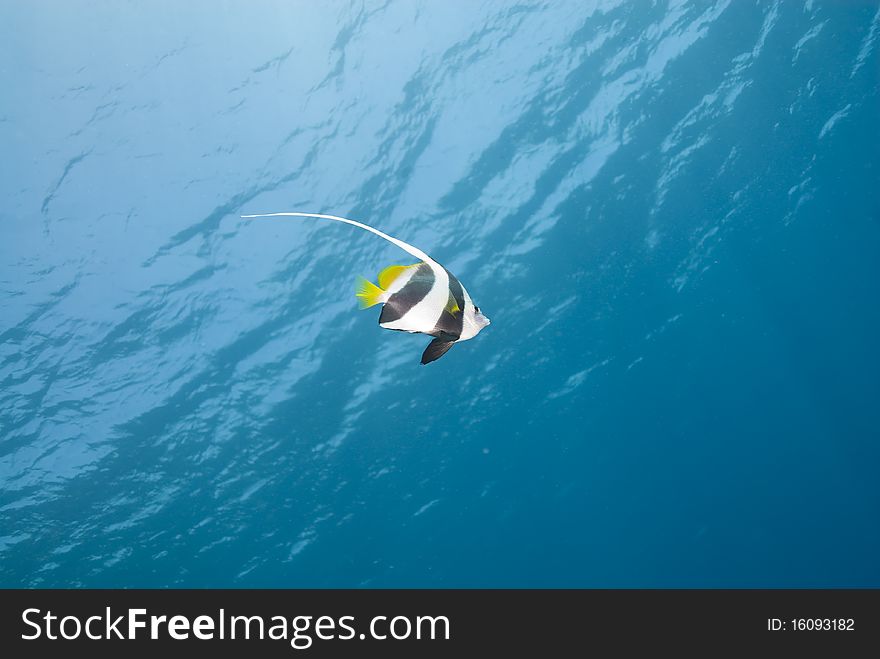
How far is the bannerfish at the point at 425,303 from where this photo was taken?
5.79 ft

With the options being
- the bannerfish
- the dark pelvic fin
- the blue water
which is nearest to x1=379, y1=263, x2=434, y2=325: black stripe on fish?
the bannerfish

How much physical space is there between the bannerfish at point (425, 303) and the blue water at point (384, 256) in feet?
37.7

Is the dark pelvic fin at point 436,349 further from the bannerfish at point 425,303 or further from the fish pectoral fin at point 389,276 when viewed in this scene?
the fish pectoral fin at point 389,276

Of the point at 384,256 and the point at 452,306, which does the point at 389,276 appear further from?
the point at 384,256

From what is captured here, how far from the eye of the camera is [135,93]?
11266 mm

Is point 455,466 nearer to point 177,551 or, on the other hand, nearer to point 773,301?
point 177,551

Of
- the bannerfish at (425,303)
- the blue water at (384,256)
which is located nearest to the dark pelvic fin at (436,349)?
the bannerfish at (425,303)

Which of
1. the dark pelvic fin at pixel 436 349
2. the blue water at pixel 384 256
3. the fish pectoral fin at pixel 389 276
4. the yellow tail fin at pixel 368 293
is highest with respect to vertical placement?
the blue water at pixel 384 256

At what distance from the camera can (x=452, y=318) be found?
5.92 ft

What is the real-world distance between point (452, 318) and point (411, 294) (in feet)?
0.50

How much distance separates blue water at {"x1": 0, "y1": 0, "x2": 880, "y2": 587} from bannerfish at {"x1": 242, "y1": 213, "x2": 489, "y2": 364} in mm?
11484

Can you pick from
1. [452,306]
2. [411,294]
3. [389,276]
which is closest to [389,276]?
[389,276]

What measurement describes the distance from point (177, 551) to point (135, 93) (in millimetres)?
16520

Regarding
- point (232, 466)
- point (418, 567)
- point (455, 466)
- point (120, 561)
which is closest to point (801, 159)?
point (455, 466)
